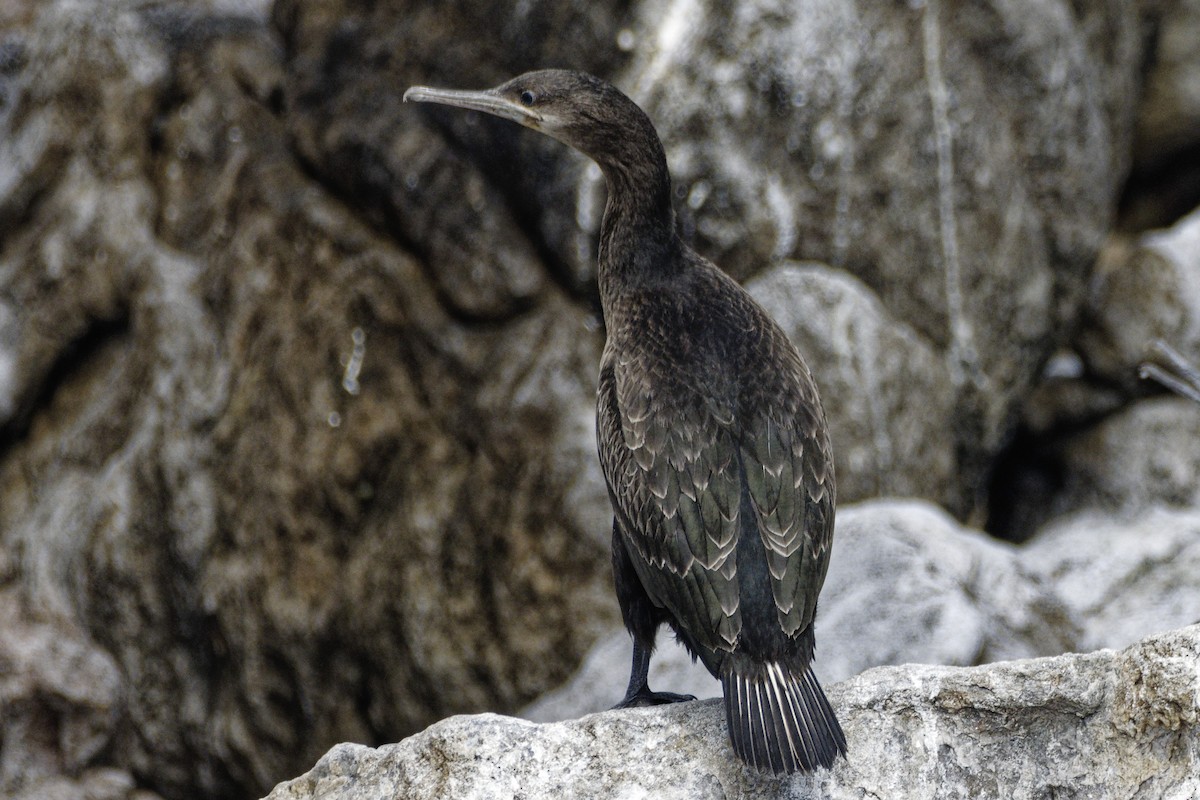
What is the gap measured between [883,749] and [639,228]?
2.02m

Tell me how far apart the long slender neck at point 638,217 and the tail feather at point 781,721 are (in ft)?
5.18

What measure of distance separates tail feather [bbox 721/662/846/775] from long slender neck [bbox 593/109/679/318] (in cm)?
158

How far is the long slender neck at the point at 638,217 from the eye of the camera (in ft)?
16.1

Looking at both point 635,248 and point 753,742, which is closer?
point 753,742

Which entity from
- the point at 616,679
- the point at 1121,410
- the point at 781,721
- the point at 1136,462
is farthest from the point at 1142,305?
the point at 781,721

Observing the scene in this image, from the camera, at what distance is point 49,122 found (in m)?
8.80

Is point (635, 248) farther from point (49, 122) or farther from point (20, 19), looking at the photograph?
point (20, 19)

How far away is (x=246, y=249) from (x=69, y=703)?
106 inches

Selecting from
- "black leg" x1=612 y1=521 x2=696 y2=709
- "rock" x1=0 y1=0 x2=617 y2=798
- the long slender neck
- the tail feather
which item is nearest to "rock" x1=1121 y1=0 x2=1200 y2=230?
"rock" x1=0 y1=0 x2=617 y2=798

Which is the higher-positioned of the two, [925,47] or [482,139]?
[925,47]

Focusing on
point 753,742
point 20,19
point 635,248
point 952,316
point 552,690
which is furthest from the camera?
point 20,19

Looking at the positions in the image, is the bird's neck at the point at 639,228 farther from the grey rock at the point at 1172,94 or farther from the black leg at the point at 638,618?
the grey rock at the point at 1172,94

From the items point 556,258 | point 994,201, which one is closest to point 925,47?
point 994,201

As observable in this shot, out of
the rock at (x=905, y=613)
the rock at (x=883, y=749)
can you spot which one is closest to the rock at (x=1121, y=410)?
the rock at (x=905, y=613)
